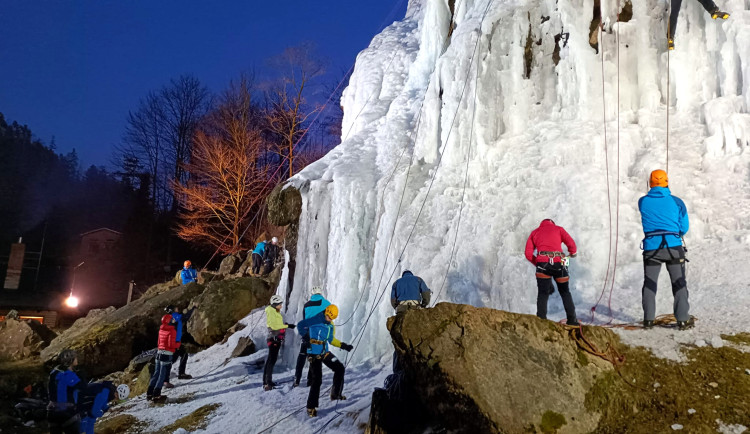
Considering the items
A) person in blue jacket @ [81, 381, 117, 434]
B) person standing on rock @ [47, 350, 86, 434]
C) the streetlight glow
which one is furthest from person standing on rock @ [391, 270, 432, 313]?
the streetlight glow

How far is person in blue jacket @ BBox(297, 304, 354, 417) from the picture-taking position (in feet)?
20.2

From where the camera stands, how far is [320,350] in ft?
20.9

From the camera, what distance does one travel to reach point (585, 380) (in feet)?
12.3

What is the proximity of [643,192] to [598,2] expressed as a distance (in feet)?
13.1

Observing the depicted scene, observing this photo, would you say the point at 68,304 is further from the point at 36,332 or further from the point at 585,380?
the point at 585,380

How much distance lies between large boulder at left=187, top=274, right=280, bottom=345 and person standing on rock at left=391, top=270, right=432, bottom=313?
878 cm

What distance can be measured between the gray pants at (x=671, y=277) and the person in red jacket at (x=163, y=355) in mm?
7652

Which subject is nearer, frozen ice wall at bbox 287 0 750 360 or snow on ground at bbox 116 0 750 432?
snow on ground at bbox 116 0 750 432

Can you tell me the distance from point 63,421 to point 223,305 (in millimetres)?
8819

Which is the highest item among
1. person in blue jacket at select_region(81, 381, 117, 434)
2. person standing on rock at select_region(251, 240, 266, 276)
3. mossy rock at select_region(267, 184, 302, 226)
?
mossy rock at select_region(267, 184, 302, 226)

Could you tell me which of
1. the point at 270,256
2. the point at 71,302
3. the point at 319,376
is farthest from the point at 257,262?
the point at 71,302

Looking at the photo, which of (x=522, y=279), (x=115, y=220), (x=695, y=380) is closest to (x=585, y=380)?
(x=695, y=380)

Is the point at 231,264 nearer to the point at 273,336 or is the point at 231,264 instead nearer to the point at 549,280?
the point at 273,336

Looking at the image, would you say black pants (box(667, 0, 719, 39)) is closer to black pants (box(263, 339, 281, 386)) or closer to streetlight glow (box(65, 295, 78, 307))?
black pants (box(263, 339, 281, 386))
